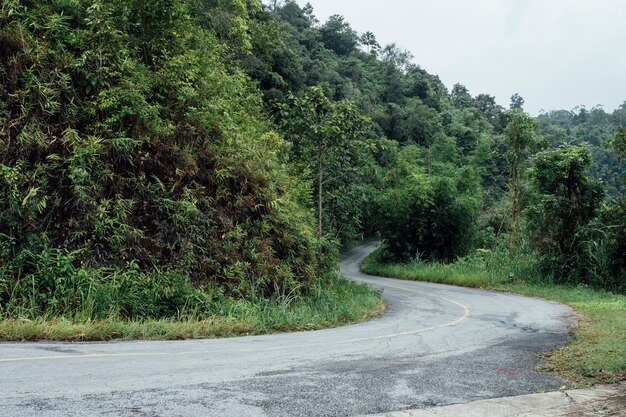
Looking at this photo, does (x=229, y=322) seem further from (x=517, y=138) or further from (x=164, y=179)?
(x=517, y=138)

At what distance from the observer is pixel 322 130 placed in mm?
19375

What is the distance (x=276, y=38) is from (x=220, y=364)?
25.9 metres

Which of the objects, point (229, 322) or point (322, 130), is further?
point (322, 130)

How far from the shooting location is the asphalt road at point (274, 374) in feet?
16.9

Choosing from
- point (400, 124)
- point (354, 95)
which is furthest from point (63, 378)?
point (400, 124)

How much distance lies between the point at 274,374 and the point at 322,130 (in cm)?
1368

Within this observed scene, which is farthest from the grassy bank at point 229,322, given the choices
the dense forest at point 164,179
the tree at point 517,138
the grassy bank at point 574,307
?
the tree at point 517,138

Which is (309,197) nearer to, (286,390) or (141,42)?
(141,42)

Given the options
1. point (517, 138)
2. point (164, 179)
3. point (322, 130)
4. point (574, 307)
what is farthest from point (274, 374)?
point (517, 138)

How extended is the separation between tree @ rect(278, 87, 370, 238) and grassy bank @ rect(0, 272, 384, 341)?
5.31 meters

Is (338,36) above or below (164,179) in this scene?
above

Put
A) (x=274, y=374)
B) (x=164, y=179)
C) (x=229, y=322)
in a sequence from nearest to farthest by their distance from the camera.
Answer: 1. (x=274, y=374)
2. (x=229, y=322)
3. (x=164, y=179)

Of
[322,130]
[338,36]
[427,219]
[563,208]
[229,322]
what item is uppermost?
[338,36]

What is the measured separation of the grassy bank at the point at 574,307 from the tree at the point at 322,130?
898 centimetres
